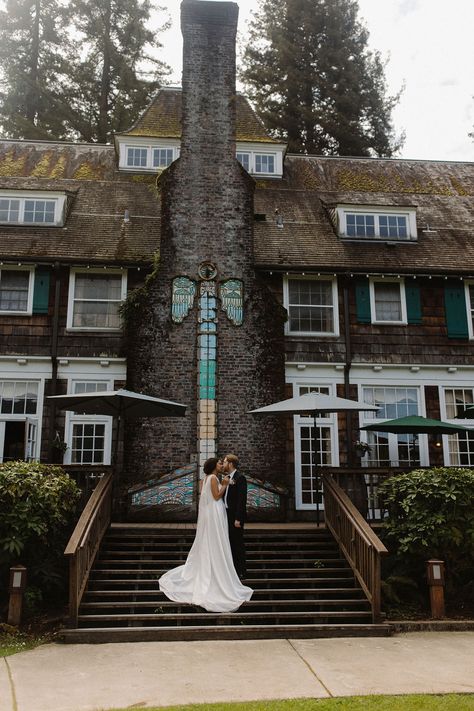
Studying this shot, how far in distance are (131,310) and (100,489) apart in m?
→ 5.51

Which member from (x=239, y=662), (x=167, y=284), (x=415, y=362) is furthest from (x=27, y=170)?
(x=239, y=662)

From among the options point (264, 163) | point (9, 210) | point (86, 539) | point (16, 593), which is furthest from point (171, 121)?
point (16, 593)

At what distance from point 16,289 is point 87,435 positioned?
4.14 metres

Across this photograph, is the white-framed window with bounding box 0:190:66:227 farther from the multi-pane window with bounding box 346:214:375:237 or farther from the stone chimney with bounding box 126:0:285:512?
the multi-pane window with bounding box 346:214:375:237

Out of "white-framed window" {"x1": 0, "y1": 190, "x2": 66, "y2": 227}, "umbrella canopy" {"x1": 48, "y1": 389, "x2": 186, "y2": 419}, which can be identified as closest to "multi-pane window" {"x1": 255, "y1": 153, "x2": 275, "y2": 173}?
"white-framed window" {"x1": 0, "y1": 190, "x2": 66, "y2": 227}

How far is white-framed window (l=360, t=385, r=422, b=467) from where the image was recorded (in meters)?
16.2

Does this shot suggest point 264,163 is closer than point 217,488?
No

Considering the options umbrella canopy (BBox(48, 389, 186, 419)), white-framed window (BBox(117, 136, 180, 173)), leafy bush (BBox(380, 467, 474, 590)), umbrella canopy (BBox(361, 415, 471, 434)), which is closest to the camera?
leafy bush (BBox(380, 467, 474, 590))

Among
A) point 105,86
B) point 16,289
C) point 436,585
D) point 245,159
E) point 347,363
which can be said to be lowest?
point 436,585

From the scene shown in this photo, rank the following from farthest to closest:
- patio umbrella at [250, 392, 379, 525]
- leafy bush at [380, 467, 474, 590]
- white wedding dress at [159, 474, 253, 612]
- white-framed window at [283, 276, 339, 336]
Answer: white-framed window at [283, 276, 339, 336] → patio umbrella at [250, 392, 379, 525] → leafy bush at [380, 467, 474, 590] → white wedding dress at [159, 474, 253, 612]

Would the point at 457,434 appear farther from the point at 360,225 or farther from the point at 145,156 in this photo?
the point at 145,156

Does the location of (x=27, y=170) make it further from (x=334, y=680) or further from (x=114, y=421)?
(x=334, y=680)

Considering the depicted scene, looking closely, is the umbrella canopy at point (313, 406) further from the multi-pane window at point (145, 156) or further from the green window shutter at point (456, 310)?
the multi-pane window at point (145, 156)

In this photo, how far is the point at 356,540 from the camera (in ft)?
34.4
